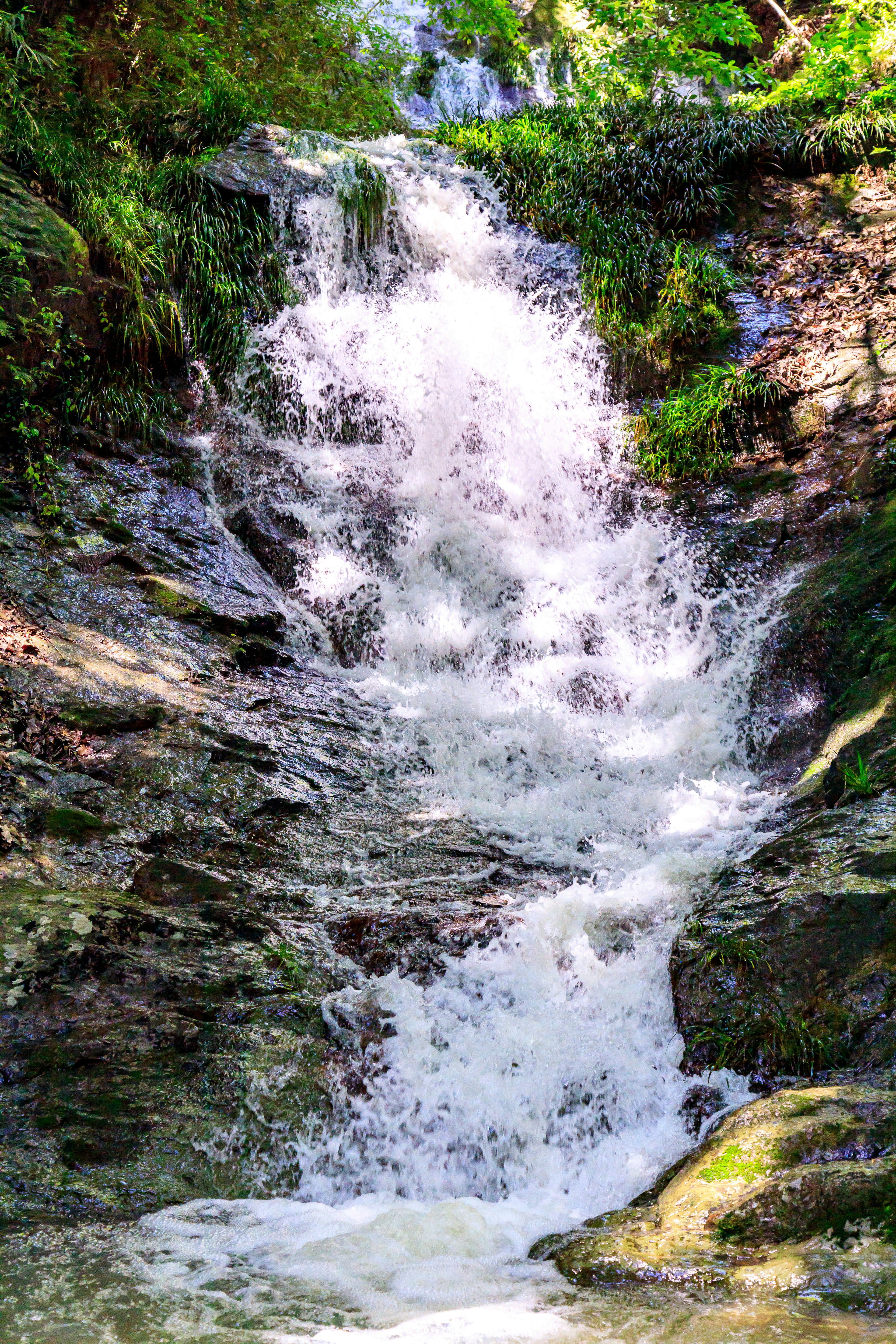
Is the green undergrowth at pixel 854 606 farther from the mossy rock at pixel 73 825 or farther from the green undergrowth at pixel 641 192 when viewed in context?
the mossy rock at pixel 73 825

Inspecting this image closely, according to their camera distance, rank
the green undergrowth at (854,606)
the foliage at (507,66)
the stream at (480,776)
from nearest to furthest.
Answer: the stream at (480,776) → the green undergrowth at (854,606) → the foliage at (507,66)

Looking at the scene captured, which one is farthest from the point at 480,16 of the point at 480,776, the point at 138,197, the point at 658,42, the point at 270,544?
the point at 480,776

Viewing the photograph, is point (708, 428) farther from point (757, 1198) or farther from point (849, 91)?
point (757, 1198)

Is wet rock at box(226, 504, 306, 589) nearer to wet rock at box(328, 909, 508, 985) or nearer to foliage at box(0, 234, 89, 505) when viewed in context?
foliage at box(0, 234, 89, 505)

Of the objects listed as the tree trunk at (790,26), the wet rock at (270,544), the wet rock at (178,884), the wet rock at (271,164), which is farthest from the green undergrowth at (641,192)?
the wet rock at (178,884)

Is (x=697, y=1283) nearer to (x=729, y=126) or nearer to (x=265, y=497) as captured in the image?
(x=265, y=497)

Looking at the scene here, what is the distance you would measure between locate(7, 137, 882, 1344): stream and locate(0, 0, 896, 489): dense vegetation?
22.0 inches

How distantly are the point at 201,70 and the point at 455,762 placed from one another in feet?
31.1

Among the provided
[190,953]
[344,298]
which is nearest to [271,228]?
[344,298]

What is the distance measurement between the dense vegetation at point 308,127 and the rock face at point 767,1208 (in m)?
5.79

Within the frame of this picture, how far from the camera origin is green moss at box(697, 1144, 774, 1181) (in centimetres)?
309

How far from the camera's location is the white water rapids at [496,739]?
131 inches

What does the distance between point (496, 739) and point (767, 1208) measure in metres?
3.95

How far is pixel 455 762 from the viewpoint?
6406mm
